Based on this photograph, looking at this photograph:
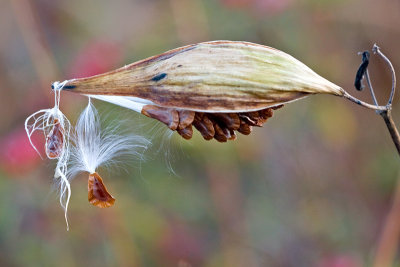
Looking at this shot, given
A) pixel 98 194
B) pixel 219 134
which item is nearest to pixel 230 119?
pixel 219 134

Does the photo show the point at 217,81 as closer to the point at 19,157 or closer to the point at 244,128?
the point at 244,128

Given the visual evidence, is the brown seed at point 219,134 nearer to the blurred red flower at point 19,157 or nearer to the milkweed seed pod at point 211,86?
the milkweed seed pod at point 211,86

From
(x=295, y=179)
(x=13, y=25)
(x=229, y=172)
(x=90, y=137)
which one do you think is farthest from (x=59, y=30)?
(x=90, y=137)

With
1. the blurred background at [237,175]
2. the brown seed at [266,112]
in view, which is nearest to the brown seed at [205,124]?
the brown seed at [266,112]

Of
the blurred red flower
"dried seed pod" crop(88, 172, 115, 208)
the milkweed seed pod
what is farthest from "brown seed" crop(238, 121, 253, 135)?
the blurred red flower

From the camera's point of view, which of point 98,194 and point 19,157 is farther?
point 19,157

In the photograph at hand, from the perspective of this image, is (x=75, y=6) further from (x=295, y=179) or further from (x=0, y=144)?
(x=295, y=179)

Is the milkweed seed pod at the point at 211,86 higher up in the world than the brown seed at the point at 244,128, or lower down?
higher up
